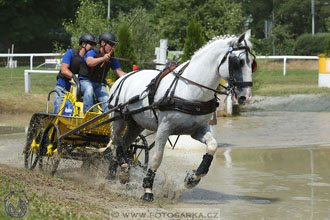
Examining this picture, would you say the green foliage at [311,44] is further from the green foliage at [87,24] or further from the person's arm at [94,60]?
the person's arm at [94,60]

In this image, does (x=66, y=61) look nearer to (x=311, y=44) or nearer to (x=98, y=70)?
(x=98, y=70)

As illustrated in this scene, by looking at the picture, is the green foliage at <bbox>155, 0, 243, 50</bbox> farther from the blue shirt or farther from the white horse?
the white horse

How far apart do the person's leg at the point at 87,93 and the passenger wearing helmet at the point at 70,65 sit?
260 millimetres

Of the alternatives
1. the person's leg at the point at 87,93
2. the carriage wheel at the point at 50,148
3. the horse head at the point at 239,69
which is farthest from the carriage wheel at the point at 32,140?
the horse head at the point at 239,69

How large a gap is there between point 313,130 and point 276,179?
5.76 meters

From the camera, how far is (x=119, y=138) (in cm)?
931

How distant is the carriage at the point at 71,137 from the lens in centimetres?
921

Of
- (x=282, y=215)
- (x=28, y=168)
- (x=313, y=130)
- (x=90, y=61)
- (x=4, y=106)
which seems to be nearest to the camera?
(x=282, y=215)

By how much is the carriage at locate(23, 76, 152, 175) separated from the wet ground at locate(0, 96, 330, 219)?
0.74 metres

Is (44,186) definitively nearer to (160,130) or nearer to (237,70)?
(160,130)

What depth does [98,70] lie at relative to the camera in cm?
973

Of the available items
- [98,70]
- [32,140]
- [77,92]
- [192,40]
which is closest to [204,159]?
[77,92]

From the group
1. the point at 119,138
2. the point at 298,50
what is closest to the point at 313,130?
the point at 119,138

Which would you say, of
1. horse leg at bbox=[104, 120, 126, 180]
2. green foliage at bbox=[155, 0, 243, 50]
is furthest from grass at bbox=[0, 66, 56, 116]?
green foliage at bbox=[155, 0, 243, 50]
